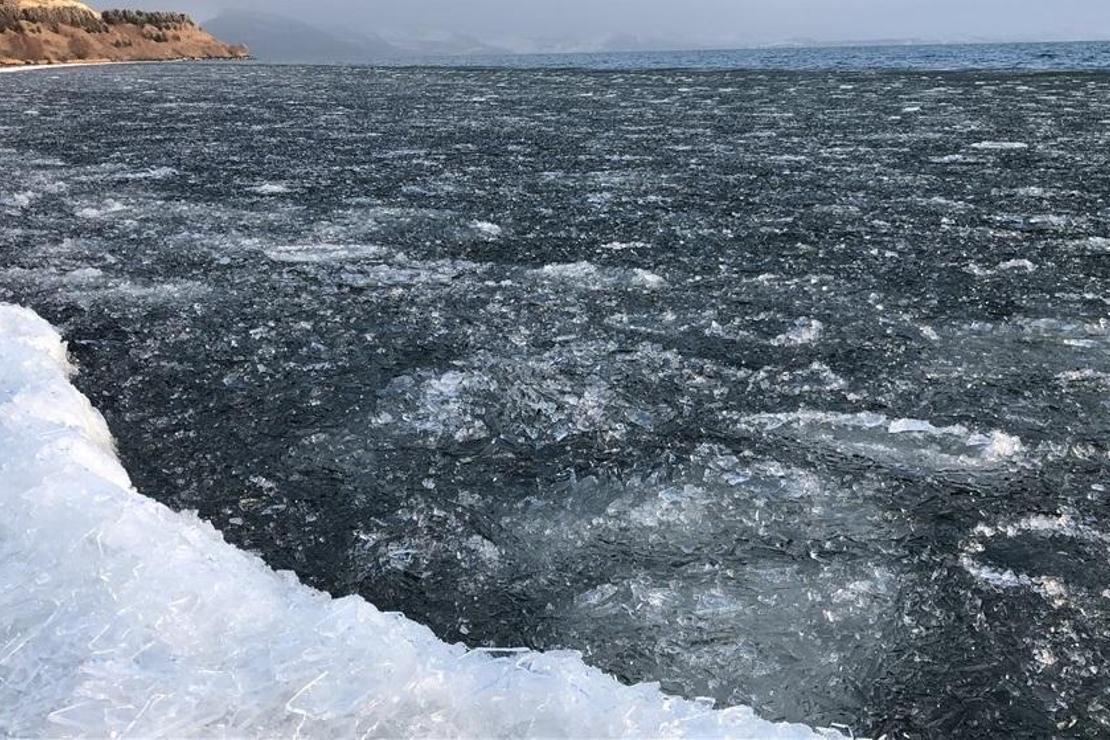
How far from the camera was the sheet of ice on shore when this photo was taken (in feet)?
3.52

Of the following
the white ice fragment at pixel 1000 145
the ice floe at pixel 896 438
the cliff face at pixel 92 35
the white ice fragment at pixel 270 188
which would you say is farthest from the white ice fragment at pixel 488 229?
the cliff face at pixel 92 35

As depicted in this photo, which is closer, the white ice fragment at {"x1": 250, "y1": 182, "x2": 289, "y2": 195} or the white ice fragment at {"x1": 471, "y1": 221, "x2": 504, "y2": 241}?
the white ice fragment at {"x1": 471, "y1": 221, "x2": 504, "y2": 241}

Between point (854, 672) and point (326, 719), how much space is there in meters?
0.85

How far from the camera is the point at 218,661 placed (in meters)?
1.18

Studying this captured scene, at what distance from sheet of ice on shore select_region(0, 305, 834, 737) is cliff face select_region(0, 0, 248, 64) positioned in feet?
136

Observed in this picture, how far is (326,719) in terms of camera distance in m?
1.08

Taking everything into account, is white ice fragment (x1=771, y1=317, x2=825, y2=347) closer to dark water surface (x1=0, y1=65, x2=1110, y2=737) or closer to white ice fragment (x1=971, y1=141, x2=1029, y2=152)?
dark water surface (x1=0, y1=65, x2=1110, y2=737)

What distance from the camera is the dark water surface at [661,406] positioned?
145cm

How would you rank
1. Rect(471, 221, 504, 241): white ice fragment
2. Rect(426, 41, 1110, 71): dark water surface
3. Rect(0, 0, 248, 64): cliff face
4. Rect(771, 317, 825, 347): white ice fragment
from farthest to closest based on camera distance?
Rect(0, 0, 248, 64): cliff face → Rect(426, 41, 1110, 71): dark water surface → Rect(471, 221, 504, 241): white ice fragment → Rect(771, 317, 825, 347): white ice fragment

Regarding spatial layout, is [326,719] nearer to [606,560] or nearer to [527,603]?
[527,603]

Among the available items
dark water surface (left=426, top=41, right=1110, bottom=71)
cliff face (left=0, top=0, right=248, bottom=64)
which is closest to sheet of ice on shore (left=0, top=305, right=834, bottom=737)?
dark water surface (left=426, top=41, right=1110, bottom=71)

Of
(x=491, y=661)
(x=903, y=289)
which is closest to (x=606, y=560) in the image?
(x=491, y=661)

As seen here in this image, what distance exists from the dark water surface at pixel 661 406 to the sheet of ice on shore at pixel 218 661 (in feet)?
0.68

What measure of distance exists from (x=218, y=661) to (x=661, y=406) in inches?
55.1
